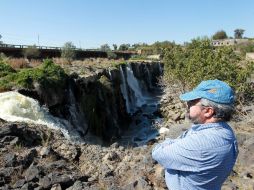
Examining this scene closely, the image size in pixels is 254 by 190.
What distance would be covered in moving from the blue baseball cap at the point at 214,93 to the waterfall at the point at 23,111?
12290 mm

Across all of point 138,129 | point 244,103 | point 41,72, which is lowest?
point 138,129

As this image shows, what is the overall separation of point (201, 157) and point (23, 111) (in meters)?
13.6

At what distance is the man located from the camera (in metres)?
3.30

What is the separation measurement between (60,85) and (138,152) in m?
11.9

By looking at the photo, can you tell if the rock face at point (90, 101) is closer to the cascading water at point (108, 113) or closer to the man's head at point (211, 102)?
the cascading water at point (108, 113)

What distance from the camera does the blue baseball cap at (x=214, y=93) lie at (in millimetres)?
3307

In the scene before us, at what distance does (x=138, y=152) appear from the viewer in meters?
11.2

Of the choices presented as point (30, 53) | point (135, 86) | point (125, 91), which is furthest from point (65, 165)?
point (135, 86)

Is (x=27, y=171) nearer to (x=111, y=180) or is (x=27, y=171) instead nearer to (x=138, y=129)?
(x=111, y=180)

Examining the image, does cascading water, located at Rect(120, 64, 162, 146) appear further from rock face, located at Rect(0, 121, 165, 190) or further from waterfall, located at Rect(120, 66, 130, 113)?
rock face, located at Rect(0, 121, 165, 190)

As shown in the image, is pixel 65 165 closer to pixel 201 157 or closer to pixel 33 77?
pixel 201 157

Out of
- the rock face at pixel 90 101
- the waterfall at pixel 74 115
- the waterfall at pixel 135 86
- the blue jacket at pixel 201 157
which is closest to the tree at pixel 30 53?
the rock face at pixel 90 101

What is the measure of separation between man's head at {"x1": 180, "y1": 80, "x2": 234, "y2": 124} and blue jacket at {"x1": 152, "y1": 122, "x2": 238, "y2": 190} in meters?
0.07

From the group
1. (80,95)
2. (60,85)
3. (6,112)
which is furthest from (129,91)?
(6,112)
